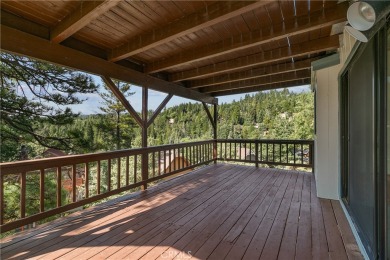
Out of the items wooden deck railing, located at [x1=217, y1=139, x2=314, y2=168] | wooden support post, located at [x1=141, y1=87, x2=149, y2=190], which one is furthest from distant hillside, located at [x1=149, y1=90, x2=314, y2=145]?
wooden support post, located at [x1=141, y1=87, x2=149, y2=190]

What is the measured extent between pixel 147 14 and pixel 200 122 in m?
12.7

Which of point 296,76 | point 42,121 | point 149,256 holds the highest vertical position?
point 296,76

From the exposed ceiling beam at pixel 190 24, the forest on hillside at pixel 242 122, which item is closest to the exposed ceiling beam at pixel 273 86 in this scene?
the forest on hillside at pixel 242 122

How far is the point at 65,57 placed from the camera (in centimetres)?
304

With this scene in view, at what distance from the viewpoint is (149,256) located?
2086mm

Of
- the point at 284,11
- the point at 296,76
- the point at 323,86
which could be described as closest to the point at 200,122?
the point at 296,76

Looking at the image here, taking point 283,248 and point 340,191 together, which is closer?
point 283,248

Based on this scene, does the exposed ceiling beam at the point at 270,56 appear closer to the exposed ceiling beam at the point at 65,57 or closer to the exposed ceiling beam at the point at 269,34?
the exposed ceiling beam at the point at 269,34

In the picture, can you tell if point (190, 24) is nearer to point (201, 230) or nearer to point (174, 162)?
point (201, 230)

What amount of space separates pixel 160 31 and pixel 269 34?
4.85ft

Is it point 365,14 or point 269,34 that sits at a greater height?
point 269,34

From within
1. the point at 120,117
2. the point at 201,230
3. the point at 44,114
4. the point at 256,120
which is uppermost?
the point at 120,117

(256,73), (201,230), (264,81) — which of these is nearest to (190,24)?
(201,230)

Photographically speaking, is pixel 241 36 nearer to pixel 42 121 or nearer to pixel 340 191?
pixel 340 191
